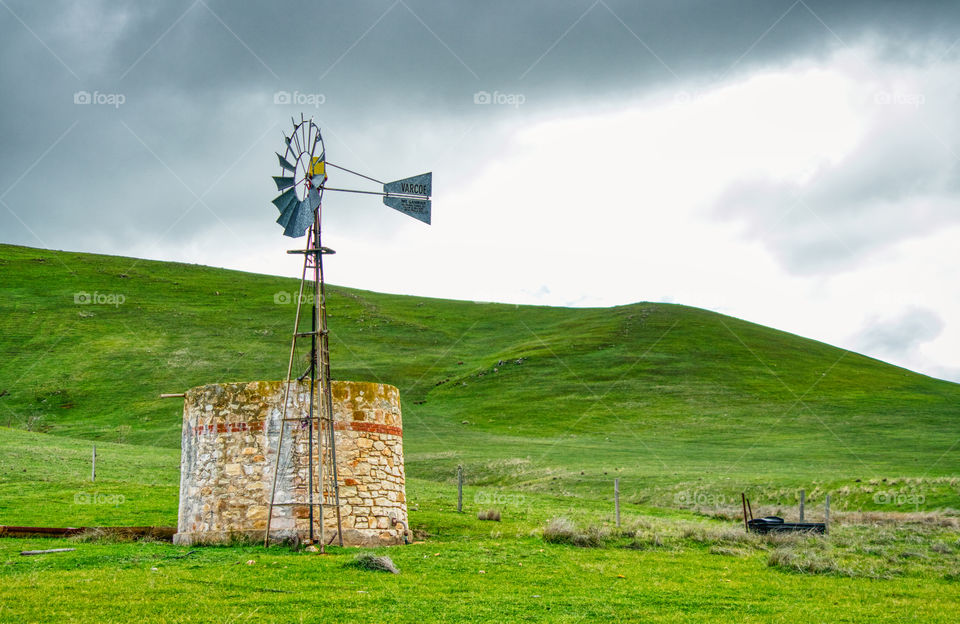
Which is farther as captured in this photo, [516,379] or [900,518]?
[516,379]

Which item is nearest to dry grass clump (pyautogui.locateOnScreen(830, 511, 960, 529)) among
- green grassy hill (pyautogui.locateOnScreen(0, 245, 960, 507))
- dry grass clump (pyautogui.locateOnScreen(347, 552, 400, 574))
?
green grassy hill (pyautogui.locateOnScreen(0, 245, 960, 507))

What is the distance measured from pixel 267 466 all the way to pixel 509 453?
35653mm

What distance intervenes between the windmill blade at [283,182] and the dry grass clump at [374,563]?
981cm

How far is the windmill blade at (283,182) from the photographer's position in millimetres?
22156

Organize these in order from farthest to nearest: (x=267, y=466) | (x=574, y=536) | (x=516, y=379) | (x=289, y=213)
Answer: (x=516, y=379)
(x=574, y=536)
(x=289, y=213)
(x=267, y=466)

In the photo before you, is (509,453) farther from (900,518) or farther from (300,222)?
(300,222)

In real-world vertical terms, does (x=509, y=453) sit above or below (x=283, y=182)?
below

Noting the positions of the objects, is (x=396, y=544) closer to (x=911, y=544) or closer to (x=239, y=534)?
(x=239, y=534)

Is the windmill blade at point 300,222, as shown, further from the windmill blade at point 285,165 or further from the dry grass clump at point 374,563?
the dry grass clump at point 374,563

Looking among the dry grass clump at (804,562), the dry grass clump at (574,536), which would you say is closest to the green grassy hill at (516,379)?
the dry grass clump at (574,536)

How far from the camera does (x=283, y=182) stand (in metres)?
22.2

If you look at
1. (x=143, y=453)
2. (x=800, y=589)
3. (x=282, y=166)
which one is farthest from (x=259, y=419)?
(x=143, y=453)

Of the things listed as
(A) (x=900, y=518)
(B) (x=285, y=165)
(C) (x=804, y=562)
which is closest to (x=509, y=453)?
(A) (x=900, y=518)

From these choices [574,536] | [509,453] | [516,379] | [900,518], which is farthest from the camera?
[516,379]
